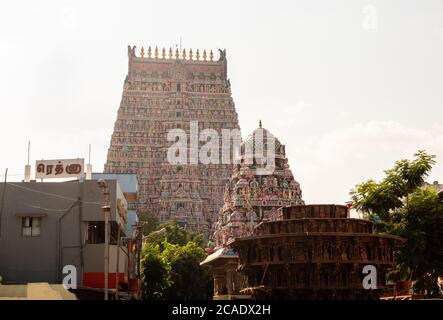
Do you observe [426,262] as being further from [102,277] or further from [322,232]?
[102,277]

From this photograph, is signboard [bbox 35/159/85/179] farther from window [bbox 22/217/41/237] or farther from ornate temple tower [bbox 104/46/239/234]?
ornate temple tower [bbox 104/46/239/234]

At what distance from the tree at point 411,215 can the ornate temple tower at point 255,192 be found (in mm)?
42339

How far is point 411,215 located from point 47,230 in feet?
94.4

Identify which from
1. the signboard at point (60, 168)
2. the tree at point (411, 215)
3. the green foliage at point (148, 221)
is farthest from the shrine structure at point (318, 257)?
the green foliage at point (148, 221)

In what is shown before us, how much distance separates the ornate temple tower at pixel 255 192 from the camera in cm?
10400

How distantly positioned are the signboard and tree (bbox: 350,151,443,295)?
23309 millimetres

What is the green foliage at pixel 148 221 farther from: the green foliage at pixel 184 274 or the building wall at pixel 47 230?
the building wall at pixel 47 230

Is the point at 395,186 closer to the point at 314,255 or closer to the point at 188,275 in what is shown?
the point at 314,255

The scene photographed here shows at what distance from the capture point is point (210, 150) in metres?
156

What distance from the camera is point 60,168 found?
2227 inches

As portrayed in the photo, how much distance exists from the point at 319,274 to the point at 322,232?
102 inches

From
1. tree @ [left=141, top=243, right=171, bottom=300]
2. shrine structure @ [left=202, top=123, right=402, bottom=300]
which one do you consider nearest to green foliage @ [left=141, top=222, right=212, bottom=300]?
tree @ [left=141, top=243, right=171, bottom=300]

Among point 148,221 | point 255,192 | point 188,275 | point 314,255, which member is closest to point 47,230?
point 314,255
